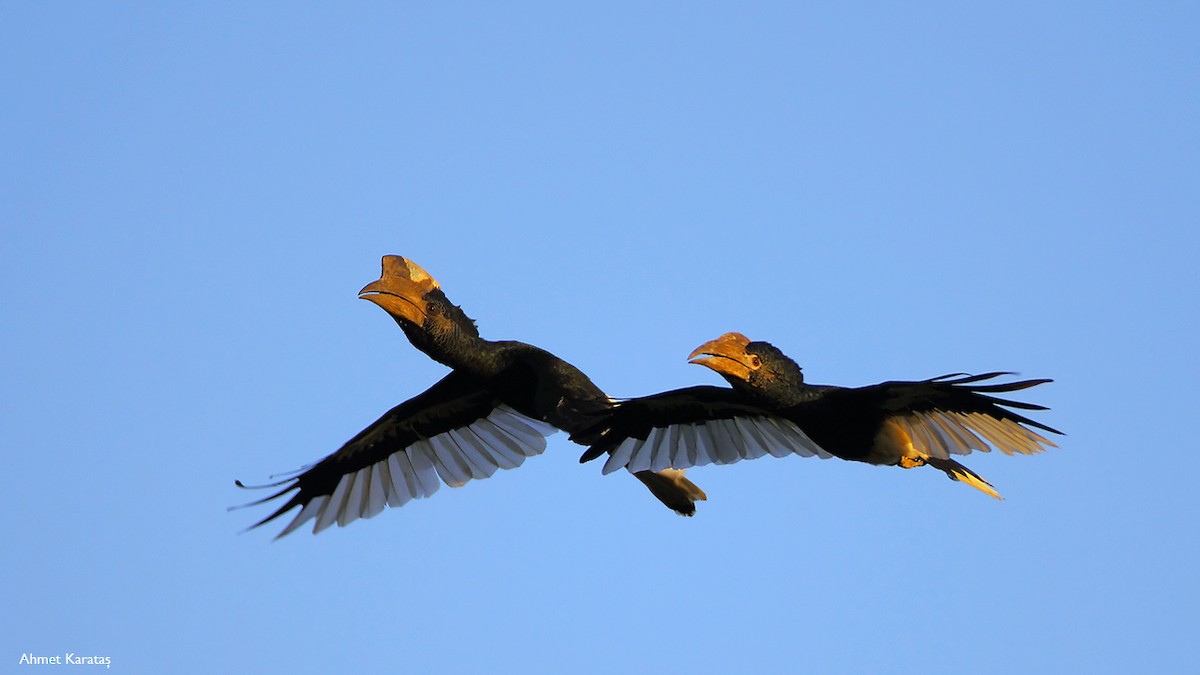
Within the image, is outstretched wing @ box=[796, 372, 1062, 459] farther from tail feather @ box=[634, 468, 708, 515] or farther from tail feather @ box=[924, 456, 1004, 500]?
tail feather @ box=[634, 468, 708, 515]

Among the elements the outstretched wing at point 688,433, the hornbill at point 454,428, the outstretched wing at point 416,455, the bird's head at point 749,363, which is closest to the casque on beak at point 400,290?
the hornbill at point 454,428

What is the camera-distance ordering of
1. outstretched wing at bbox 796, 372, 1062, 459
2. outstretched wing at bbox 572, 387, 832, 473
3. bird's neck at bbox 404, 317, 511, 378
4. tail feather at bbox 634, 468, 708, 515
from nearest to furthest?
1. outstretched wing at bbox 796, 372, 1062, 459
2. bird's neck at bbox 404, 317, 511, 378
3. outstretched wing at bbox 572, 387, 832, 473
4. tail feather at bbox 634, 468, 708, 515

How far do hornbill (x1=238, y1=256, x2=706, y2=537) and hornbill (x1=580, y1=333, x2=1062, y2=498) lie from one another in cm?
58

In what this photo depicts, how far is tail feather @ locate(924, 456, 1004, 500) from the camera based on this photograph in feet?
39.2

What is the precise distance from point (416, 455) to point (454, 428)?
1.32 feet

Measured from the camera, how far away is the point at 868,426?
11.6 meters

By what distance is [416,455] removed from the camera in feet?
45.4

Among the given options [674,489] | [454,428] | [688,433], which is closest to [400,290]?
[454,428]

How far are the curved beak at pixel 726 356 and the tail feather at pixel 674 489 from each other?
74.3 inches

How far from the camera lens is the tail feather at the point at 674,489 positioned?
43.8ft

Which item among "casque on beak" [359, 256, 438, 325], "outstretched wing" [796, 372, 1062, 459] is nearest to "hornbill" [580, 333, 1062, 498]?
"outstretched wing" [796, 372, 1062, 459]

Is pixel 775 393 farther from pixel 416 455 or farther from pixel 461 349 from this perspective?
pixel 416 455

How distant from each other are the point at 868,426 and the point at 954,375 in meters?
0.78

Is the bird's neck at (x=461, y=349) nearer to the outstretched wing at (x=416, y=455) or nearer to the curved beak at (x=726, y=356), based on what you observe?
the outstretched wing at (x=416, y=455)
